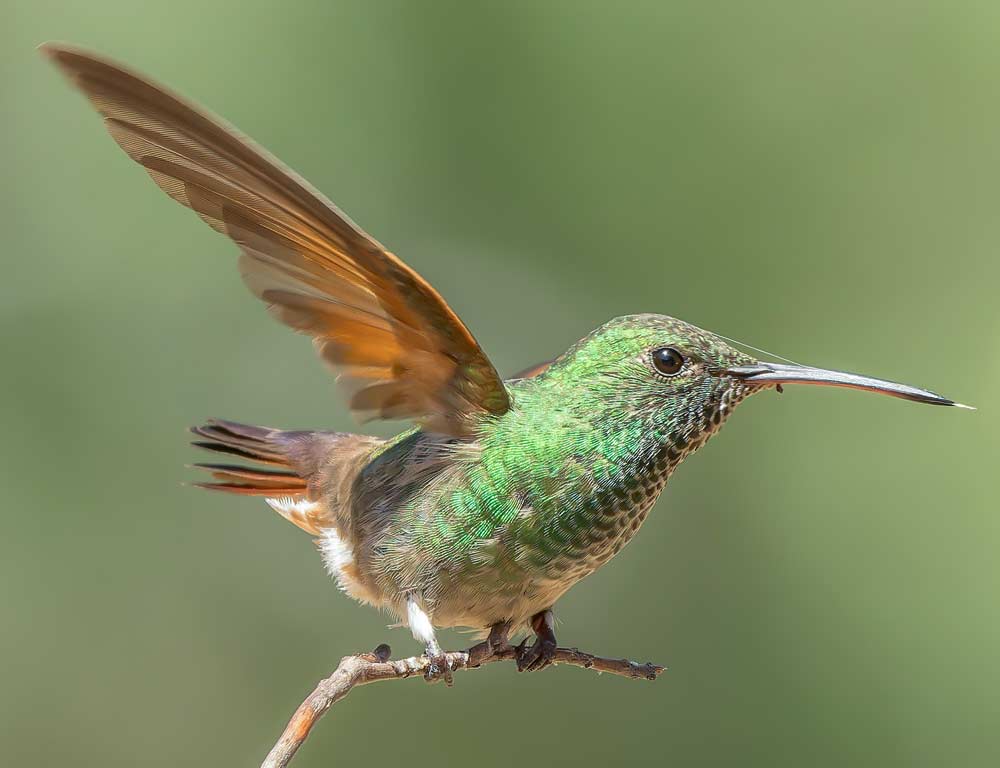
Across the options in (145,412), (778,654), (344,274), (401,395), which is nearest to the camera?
(344,274)

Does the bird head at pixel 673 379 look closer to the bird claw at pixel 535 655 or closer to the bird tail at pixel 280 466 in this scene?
the bird claw at pixel 535 655

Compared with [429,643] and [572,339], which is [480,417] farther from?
[572,339]

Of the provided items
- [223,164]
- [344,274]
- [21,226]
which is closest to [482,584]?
[344,274]

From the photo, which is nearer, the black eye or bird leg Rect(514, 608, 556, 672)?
the black eye

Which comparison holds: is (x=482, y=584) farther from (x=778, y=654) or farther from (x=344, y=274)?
(x=778, y=654)

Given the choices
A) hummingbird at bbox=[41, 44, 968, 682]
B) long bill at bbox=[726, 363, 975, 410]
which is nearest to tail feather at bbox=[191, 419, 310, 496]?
hummingbird at bbox=[41, 44, 968, 682]

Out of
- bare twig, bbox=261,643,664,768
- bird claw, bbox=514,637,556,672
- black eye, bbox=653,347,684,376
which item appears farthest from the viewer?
bird claw, bbox=514,637,556,672

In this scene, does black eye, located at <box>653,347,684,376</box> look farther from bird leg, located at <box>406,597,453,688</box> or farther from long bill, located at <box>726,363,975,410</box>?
bird leg, located at <box>406,597,453,688</box>
